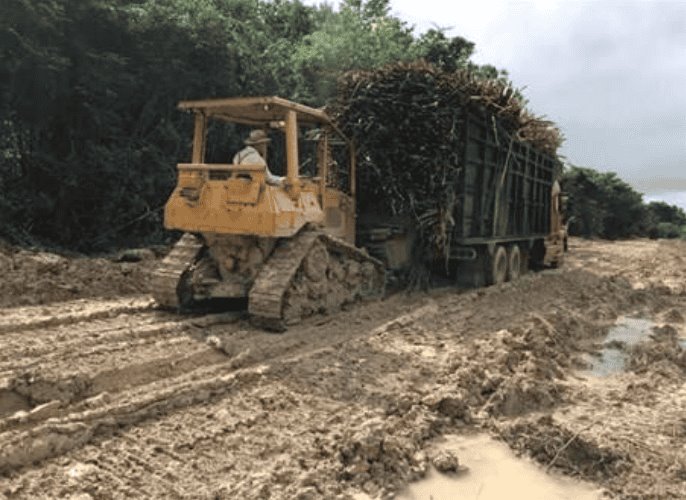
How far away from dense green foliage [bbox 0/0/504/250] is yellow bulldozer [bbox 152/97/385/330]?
5241mm

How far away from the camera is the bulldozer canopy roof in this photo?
22.4 feet

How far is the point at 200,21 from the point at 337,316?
9.06 m

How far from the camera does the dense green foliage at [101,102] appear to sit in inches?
435

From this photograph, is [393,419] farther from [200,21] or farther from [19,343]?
[200,21]

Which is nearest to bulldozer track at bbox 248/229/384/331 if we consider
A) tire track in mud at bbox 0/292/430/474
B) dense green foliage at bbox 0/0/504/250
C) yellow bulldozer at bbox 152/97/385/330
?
yellow bulldozer at bbox 152/97/385/330

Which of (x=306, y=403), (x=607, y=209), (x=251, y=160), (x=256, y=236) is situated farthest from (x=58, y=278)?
(x=607, y=209)

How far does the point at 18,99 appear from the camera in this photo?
11250mm

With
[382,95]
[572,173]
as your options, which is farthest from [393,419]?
[572,173]

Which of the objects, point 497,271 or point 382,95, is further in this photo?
point 497,271

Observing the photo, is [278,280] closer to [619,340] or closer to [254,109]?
[254,109]

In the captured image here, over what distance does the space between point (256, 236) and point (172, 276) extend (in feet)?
3.43

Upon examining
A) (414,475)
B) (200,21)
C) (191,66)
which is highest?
(200,21)

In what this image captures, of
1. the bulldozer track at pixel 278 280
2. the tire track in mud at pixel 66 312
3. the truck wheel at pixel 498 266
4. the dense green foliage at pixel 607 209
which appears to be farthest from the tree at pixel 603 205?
the tire track in mud at pixel 66 312

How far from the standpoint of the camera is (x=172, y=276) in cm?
702
